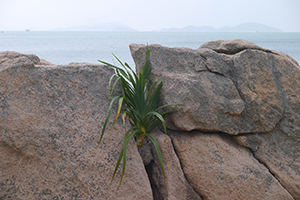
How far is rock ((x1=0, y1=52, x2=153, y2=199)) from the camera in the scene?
6.13 ft

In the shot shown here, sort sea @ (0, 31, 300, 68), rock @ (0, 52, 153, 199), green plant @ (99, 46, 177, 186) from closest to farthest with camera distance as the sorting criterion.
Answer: rock @ (0, 52, 153, 199) → green plant @ (99, 46, 177, 186) → sea @ (0, 31, 300, 68)

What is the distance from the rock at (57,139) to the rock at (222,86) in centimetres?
57

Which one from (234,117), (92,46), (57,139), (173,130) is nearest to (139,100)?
(173,130)

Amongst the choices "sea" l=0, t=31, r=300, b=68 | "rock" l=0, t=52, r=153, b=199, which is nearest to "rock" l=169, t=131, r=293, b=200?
"rock" l=0, t=52, r=153, b=199

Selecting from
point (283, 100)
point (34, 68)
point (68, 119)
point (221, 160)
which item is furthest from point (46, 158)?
point (283, 100)

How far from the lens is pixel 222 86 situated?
7.89ft

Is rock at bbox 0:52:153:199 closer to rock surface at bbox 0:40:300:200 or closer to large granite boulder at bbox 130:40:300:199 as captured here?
rock surface at bbox 0:40:300:200

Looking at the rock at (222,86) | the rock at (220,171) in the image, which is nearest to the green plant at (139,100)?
the rock at (222,86)

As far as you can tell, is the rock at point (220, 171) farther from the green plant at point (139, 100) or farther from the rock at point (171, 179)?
the green plant at point (139, 100)

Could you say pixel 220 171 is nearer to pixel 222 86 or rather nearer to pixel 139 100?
pixel 222 86

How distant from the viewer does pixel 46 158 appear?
6.25 ft

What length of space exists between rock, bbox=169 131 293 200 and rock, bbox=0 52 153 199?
44cm

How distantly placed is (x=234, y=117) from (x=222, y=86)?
313 millimetres

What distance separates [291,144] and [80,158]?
2.00 m
